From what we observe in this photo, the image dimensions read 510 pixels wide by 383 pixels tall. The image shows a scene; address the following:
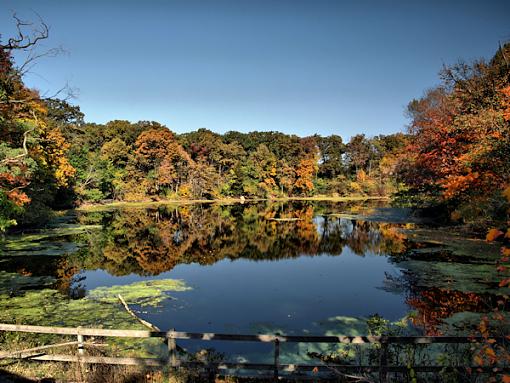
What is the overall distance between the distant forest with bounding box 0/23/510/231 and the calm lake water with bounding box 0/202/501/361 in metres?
3.50

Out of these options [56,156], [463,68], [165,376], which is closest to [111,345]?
[165,376]

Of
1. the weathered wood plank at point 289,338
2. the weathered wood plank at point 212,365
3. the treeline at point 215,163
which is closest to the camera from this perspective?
the weathered wood plank at point 289,338

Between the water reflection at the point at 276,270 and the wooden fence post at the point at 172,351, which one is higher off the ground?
the wooden fence post at the point at 172,351

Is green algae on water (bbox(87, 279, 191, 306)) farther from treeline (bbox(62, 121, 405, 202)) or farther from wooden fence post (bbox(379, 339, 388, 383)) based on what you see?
treeline (bbox(62, 121, 405, 202))

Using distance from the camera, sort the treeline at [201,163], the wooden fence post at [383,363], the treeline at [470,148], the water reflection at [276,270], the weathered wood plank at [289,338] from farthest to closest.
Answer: the treeline at [201,163]
the treeline at [470,148]
the water reflection at [276,270]
the wooden fence post at [383,363]
the weathered wood plank at [289,338]

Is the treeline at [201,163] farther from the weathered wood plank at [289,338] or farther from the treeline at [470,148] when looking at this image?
the weathered wood plank at [289,338]

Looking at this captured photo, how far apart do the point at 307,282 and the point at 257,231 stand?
686 inches

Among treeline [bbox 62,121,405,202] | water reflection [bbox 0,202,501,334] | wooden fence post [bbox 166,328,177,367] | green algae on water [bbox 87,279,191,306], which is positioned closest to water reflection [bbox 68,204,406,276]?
water reflection [bbox 0,202,501,334]

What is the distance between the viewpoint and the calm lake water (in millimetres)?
14000

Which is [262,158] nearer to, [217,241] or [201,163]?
[201,163]

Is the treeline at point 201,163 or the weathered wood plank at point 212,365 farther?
the treeline at point 201,163

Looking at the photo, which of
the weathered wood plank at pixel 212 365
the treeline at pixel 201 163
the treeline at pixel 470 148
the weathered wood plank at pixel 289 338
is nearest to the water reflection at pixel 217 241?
the treeline at pixel 470 148

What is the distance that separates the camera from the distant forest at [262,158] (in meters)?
21.4

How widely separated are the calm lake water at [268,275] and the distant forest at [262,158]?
11.5 ft
